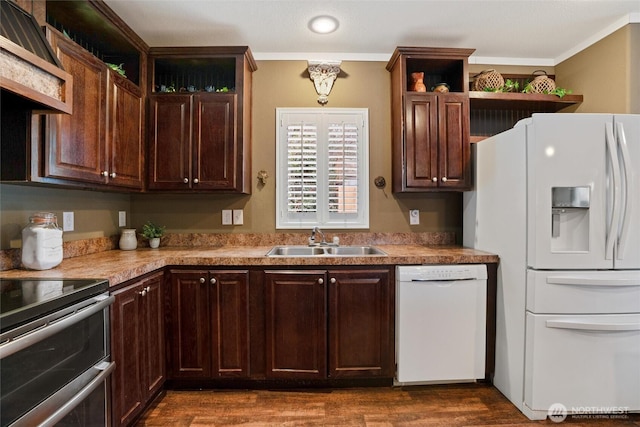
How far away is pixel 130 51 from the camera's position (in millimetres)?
2396

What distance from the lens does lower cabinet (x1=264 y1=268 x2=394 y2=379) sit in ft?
6.89

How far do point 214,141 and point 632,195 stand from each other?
108 inches

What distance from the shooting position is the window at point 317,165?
107 inches

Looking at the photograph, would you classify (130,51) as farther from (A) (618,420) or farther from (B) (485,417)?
(A) (618,420)

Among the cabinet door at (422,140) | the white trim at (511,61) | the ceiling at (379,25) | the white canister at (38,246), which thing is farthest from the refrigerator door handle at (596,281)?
the white canister at (38,246)

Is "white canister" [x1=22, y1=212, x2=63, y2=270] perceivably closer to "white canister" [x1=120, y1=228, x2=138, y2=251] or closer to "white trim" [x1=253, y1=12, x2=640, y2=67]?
"white canister" [x1=120, y1=228, x2=138, y2=251]

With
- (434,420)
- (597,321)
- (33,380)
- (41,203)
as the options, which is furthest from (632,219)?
(41,203)

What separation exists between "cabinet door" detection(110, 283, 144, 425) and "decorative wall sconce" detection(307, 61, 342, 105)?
2040 mm

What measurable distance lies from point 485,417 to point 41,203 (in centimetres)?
298

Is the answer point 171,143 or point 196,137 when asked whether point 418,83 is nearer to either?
point 196,137

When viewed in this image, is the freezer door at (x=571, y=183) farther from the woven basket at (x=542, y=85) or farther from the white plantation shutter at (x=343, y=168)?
the white plantation shutter at (x=343, y=168)

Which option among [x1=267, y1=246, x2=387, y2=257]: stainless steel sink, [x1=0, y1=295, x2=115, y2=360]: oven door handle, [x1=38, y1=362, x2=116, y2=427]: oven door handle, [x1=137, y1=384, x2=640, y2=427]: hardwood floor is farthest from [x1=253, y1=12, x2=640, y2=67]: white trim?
[x1=137, y1=384, x2=640, y2=427]: hardwood floor

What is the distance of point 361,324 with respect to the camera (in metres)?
2.12

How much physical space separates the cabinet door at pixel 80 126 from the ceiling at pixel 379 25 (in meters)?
0.61
